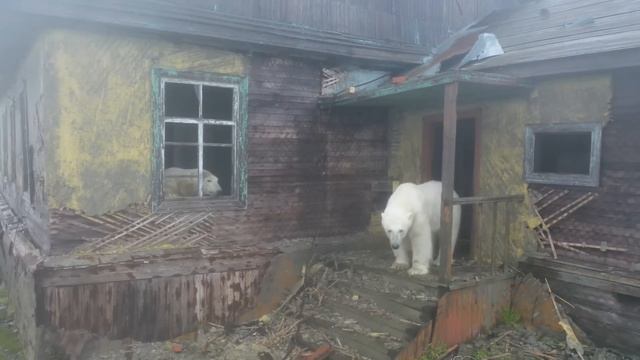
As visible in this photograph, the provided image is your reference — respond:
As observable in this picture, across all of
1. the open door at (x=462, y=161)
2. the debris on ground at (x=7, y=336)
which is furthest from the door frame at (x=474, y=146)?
the debris on ground at (x=7, y=336)

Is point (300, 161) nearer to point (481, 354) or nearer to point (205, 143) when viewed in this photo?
point (205, 143)

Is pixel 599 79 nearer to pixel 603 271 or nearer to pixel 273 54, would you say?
pixel 603 271

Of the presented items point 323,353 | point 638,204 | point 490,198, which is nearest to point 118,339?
point 323,353

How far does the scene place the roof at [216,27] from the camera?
531 cm

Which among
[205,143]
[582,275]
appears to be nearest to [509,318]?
[582,275]

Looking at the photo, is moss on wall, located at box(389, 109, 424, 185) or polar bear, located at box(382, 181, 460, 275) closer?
polar bear, located at box(382, 181, 460, 275)

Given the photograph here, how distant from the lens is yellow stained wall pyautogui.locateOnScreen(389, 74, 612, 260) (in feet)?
18.7

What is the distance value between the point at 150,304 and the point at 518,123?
5.10 m

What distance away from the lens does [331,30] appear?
7668mm

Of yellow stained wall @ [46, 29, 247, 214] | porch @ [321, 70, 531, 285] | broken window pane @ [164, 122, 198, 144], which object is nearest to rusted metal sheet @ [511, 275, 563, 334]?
porch @ [321, 70, 531, 285]

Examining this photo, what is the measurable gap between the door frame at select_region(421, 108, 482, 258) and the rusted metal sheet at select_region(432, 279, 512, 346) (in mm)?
849

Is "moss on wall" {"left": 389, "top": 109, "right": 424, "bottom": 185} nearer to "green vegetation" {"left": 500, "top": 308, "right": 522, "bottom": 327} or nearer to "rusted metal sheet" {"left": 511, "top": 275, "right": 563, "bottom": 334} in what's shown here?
"rusted metal sheet" {"left": 511, "top": 275, "right": 563, "bottom": 334}

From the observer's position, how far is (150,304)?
6070 mm

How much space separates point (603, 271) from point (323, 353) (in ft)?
10.6
